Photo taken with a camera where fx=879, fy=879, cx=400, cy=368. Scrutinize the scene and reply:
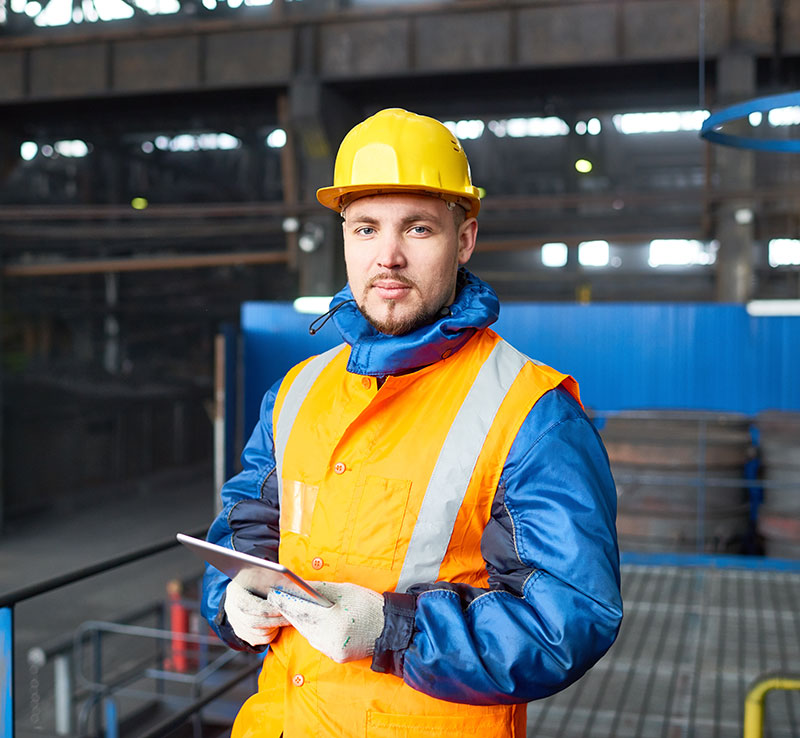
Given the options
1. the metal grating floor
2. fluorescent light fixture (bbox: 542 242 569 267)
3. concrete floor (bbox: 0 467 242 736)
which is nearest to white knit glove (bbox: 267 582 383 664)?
the metal grating floor

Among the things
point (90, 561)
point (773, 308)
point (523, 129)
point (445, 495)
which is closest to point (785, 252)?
point (523, 129)

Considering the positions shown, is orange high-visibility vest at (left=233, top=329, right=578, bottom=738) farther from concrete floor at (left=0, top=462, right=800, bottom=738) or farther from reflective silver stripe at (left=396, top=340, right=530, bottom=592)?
concrete floor at (left=0, top=462, right=800, bottom=738)

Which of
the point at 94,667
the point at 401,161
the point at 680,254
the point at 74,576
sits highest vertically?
the point at 680,254

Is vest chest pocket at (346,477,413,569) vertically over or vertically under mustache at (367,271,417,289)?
under

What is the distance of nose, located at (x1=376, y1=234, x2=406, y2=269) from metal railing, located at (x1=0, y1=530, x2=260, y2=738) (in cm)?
117

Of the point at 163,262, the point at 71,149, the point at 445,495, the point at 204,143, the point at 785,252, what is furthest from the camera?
the point at 204,143

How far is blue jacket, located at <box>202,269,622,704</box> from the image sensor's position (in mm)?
1564

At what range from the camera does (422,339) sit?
69.4 inches

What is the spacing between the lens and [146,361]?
75.6 feet

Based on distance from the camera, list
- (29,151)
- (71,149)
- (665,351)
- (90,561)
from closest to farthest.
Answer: (665,351), (90,561), (29,151), (71,149)

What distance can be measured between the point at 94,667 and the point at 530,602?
7.65 meters

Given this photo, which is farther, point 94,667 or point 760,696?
point 94,667

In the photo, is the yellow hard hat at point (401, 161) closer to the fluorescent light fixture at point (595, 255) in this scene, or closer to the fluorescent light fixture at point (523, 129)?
the fluorescent light fixture at point (523, 129)

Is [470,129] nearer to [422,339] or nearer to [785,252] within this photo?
[785,252]
